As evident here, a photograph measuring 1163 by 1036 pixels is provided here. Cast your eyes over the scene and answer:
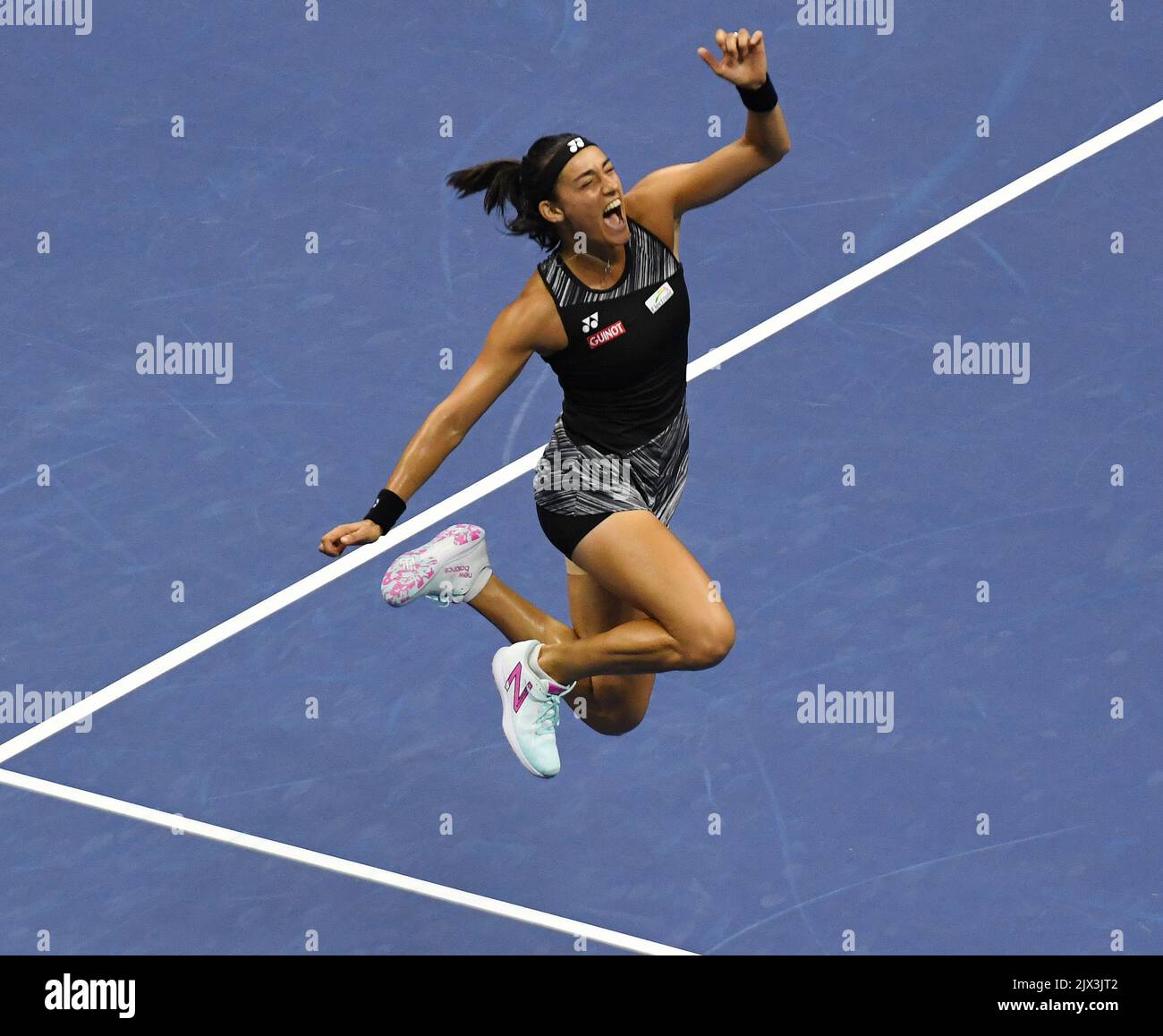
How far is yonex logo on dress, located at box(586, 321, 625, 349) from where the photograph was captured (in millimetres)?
9258

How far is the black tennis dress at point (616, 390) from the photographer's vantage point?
9.28 meters

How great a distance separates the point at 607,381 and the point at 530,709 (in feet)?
4.87

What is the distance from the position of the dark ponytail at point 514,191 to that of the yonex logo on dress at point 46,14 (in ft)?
18.7

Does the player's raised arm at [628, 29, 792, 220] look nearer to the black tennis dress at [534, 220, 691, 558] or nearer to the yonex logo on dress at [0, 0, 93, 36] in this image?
the black tennis dress at [534, 220, 691, 558]

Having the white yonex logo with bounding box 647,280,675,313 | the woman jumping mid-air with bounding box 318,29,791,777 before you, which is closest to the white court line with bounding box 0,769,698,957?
the woman jumping mid-air with bounding box 318,29,791,777

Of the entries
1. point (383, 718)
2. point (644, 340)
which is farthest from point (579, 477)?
point (383, 718)

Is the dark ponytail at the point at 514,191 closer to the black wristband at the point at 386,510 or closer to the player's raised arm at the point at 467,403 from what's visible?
the player's raised arm at the point at 467,403

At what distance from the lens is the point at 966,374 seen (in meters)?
12.5

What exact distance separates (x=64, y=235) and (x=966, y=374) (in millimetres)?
5098

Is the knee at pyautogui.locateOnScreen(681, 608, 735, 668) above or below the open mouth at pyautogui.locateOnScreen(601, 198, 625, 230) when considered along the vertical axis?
below

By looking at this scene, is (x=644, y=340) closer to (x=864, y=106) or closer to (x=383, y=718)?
(x=383, y=718)

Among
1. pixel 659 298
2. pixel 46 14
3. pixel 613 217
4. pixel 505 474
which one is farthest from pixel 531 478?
pixel 46 14

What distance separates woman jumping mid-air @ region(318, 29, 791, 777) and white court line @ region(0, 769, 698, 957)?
129 centimetres
